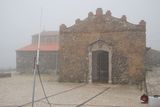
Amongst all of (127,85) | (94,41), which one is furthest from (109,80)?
(94,41)

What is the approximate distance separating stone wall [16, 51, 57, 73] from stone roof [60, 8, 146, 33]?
14579mm

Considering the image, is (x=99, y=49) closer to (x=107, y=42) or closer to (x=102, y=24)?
(x=107, y=42)

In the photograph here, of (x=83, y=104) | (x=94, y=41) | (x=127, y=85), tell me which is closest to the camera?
(x=83, y=104)

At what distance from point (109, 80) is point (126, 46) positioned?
9.35 ft

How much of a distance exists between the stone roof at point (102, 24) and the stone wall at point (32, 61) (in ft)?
47.8

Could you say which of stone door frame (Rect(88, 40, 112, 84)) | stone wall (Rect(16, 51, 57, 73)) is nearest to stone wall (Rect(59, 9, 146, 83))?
stone door frame (Rect(88, 40, 112, 84))

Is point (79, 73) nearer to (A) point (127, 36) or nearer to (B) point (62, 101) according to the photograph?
(A) point (127, 36)

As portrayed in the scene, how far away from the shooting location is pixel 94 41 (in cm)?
2366

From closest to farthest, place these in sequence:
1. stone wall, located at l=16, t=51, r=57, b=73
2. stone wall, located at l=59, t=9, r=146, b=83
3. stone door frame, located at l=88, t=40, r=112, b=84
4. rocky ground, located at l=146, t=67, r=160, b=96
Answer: rocky ground, located at l=146, t=67, r=160, b=96 < stone wall, located at l=59, t=9, r=146, b=83 < stone door frame, located at l=88, t=40, r=112, b=84 < stone wall, located at l=16, t=51, r=57, b=73

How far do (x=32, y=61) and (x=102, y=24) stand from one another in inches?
727

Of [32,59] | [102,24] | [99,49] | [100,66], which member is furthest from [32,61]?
[102,24]

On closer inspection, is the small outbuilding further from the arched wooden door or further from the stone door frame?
the stone door frame

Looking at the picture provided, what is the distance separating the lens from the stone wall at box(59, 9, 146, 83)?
74.3 ft

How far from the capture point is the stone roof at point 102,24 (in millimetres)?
22859
